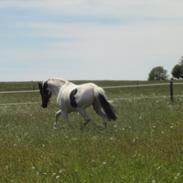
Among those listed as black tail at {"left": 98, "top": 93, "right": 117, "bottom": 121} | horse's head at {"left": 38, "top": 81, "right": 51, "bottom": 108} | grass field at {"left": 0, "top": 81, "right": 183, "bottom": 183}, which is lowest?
grass field at {"left": 0, "top": 81, "right": 183, "bottom": 183}

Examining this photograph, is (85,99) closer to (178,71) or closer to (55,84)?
(55,84)

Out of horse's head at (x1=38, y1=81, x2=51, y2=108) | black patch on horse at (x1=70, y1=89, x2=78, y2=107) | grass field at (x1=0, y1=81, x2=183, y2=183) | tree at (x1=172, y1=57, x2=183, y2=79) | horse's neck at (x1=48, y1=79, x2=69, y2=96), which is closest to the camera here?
grass field at (x1=0, y1=81, x2=183, y2=183)

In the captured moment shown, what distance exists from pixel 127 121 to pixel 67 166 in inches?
342

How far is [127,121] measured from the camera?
1966 centimetres

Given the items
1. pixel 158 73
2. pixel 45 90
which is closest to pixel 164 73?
pixel 158 73

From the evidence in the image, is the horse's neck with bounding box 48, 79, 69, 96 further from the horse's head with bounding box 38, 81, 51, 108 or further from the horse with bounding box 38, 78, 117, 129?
the horse's head with bounding box 38, 81, 51, 108

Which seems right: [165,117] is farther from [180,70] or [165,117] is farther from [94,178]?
[180,70]

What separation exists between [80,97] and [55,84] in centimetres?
197

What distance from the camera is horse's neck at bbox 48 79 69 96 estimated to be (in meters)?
21.1

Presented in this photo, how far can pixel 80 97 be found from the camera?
19453 millimetres

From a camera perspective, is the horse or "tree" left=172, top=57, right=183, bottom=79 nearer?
the horse

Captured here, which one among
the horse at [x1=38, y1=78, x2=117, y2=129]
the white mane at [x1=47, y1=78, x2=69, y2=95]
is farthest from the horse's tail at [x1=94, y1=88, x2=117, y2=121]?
the white mane at [x1=47, y1=78, x2=69, y2=95]

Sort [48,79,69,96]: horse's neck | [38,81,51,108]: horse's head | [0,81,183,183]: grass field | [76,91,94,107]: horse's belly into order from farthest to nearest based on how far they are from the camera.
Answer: [38,81,51,108]: horse's head
[48,79,69,96]: horse's neck
[76,91,94,107]: horse's belly
[0,81,183,183]: grass field

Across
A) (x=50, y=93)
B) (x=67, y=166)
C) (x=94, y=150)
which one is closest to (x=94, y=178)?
(x=67, y=166)
